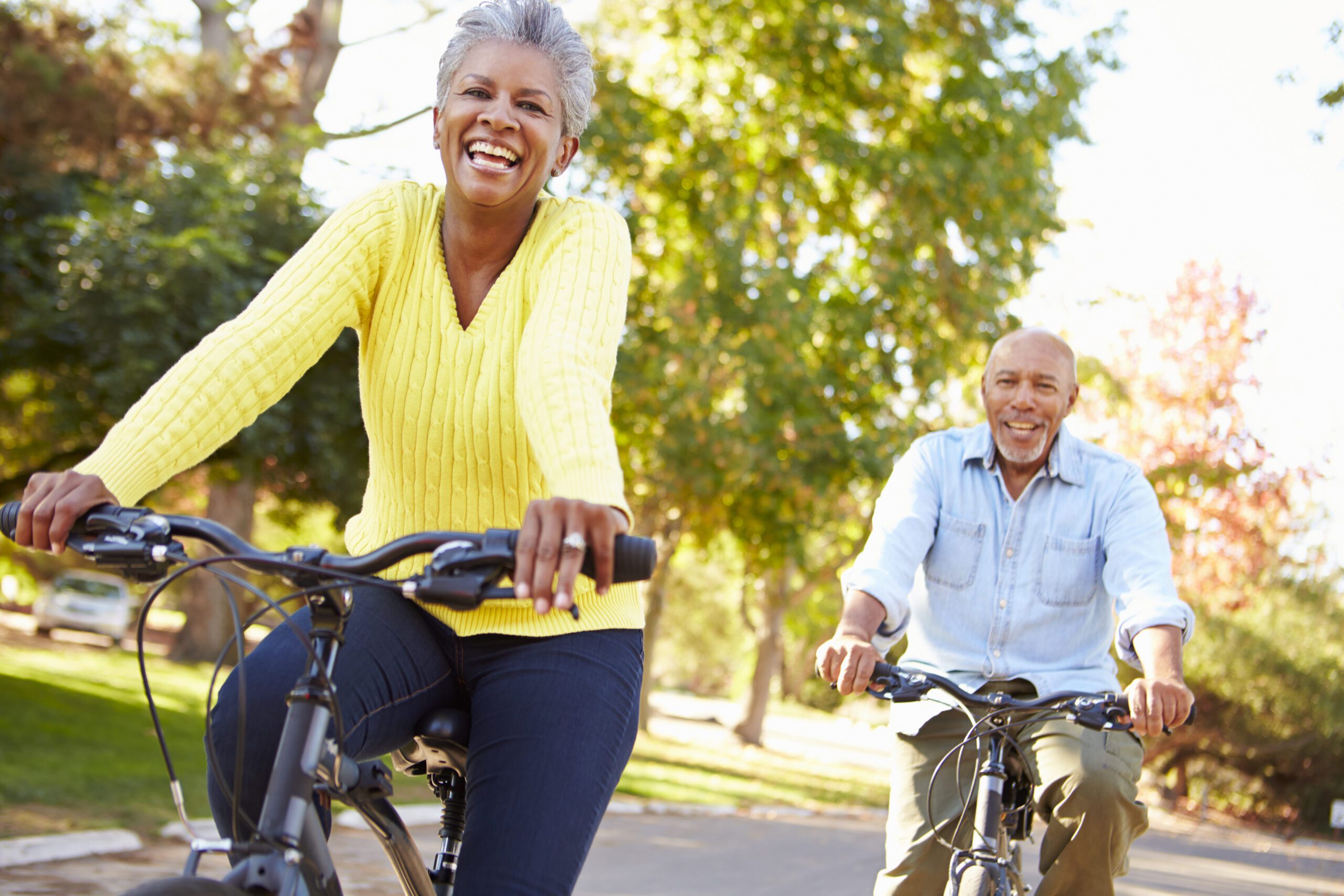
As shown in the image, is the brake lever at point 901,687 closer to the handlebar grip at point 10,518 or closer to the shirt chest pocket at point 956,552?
the shirt chest pocket at point 956,552

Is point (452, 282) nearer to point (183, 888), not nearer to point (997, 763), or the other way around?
point (183, 888)

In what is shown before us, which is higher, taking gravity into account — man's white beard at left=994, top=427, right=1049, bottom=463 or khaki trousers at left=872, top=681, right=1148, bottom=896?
man's white beard at left=994, top=427, right=1049, bottom=463

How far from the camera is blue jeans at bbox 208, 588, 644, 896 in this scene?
82.8 inches

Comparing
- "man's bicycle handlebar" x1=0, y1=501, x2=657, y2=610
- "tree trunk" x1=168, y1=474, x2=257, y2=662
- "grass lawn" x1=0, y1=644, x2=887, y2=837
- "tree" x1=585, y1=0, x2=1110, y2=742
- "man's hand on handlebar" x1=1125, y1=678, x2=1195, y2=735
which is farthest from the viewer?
"tree trunk" x1=168, y1=474, x2=257, y2=662

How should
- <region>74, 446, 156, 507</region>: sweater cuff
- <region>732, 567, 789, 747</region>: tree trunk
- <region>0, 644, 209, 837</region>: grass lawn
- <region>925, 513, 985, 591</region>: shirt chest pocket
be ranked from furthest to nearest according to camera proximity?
1. <region>732, 567, 789, 747</region>: tree trunk
2. <region>0, 644, 209, 837</region>: grass lawn
3. <region>925, 513, 985, 591</region>: shirt chest pocket
4. <region>74, 446, 156, 507</region>: sweater cuff

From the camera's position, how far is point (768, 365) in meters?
14.9

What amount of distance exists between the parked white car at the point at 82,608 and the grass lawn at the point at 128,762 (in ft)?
13.4

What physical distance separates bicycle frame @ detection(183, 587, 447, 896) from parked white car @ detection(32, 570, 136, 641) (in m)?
29.6

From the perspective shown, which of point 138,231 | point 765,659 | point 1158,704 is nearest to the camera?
point 1158,704

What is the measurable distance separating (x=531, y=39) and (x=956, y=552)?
2349mm

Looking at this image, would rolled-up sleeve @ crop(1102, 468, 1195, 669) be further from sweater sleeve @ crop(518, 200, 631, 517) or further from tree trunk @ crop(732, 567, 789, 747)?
tree trunk @ crop(732, 567, 789, 747)

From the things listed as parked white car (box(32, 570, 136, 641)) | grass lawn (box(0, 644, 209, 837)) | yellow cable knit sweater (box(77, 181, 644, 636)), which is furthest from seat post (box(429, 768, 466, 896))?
parked white car (box(32, 570, 136, 641))

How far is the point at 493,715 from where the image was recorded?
225 cm

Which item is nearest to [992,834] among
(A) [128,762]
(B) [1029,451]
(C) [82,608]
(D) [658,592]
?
(B) [1029,451]
